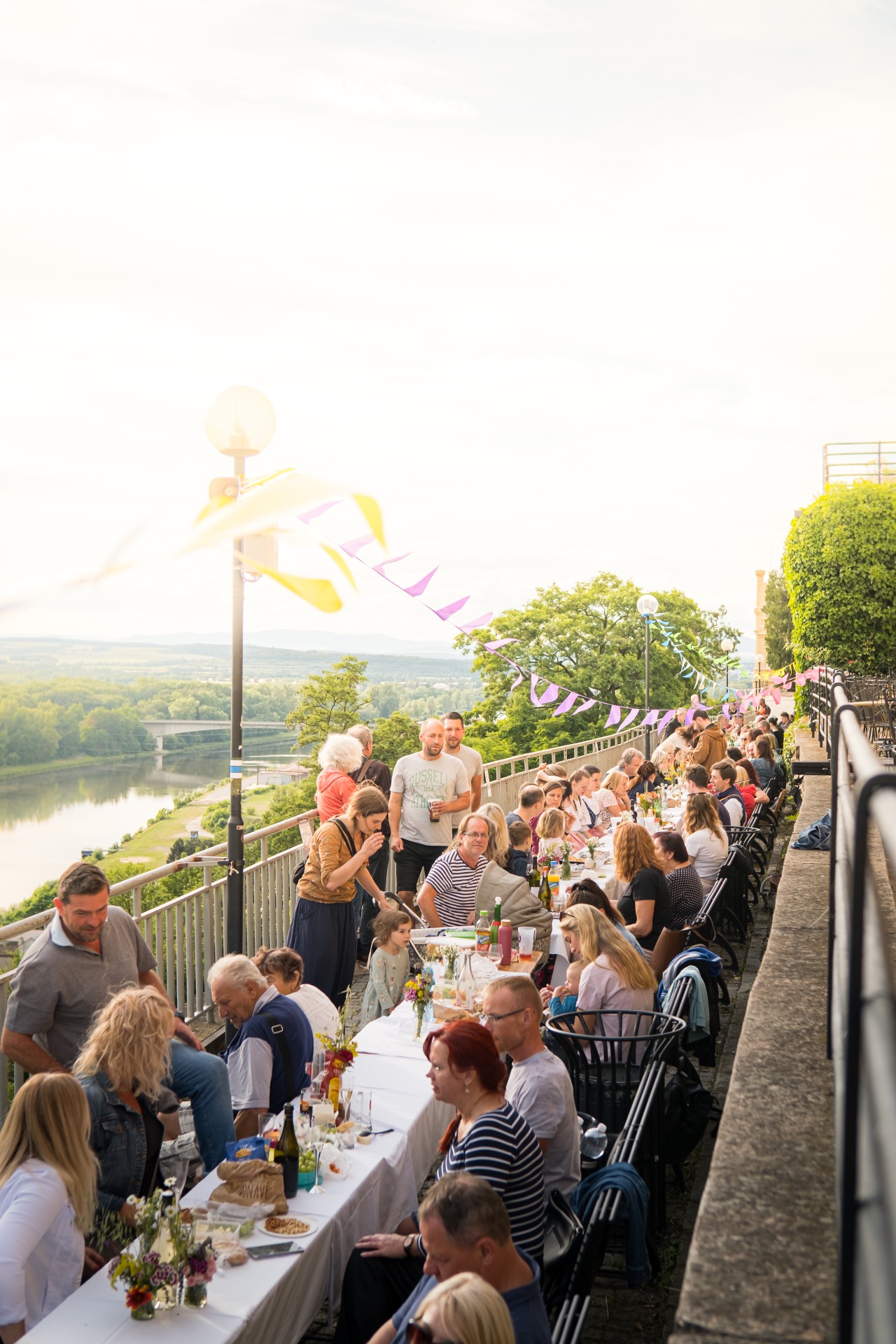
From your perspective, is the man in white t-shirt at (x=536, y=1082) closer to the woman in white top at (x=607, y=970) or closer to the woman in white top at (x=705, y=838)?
the woman in white top at (x=607, y=970)

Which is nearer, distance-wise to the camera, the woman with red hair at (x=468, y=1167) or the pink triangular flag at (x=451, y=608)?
the woman with red hair at (x=468, y=1167)

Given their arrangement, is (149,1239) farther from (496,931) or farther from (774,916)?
(496,931)

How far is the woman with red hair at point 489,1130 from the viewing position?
3469mm

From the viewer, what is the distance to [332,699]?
51.7 m

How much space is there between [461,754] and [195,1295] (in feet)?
20.2

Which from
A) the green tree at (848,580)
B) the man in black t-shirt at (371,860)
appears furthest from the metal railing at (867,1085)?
the green tree at (848,580)

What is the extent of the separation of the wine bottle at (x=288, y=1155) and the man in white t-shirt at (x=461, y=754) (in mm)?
4971

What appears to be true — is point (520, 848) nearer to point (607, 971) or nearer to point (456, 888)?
point (456, 888)

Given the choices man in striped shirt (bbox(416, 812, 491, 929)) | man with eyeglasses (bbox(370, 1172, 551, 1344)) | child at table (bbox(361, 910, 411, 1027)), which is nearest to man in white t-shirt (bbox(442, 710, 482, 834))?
man in striped shirt (bbox(416, 812, 491, 929))

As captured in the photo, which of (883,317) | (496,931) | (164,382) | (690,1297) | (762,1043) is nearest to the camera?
(690,1297)

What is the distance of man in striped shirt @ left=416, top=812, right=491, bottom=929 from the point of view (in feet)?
24.3

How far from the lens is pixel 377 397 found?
229 feet

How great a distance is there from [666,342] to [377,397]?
3381 centimetres

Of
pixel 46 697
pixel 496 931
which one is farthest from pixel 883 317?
pixel 496 931
